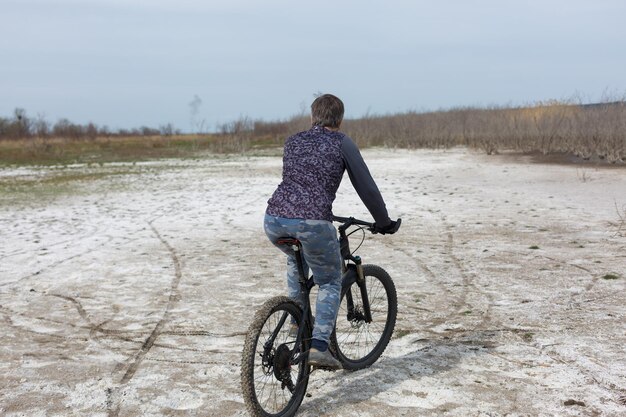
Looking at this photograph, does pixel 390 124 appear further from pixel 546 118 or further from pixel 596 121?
pixel 596 121

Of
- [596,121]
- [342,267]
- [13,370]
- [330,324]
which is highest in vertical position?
[596,121]

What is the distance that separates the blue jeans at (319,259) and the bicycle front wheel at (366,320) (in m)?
0.40

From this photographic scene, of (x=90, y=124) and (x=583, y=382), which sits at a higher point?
(x=90, y=124)

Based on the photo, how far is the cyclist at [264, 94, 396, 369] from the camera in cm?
383

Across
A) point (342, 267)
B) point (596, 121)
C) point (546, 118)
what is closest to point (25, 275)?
point (342, 267)

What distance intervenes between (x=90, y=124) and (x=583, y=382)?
218 feet

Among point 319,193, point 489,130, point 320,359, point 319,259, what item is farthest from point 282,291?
point 489,130

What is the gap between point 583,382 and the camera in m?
4.63

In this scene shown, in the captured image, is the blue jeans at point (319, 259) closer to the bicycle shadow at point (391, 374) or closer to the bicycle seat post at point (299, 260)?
the bicycle seat post at point (299, 260)

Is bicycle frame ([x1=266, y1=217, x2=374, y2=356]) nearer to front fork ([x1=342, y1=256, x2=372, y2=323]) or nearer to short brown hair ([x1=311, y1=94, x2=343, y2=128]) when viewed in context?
front fork ([x1=342, y1=256, x2=372, y2=323])

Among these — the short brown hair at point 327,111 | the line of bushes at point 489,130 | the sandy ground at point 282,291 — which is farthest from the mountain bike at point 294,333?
the line of bushes at point 489,130

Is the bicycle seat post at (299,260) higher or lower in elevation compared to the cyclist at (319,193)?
lower

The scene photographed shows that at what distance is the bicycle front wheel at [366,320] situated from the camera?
471 cm

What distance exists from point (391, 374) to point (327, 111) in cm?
214
